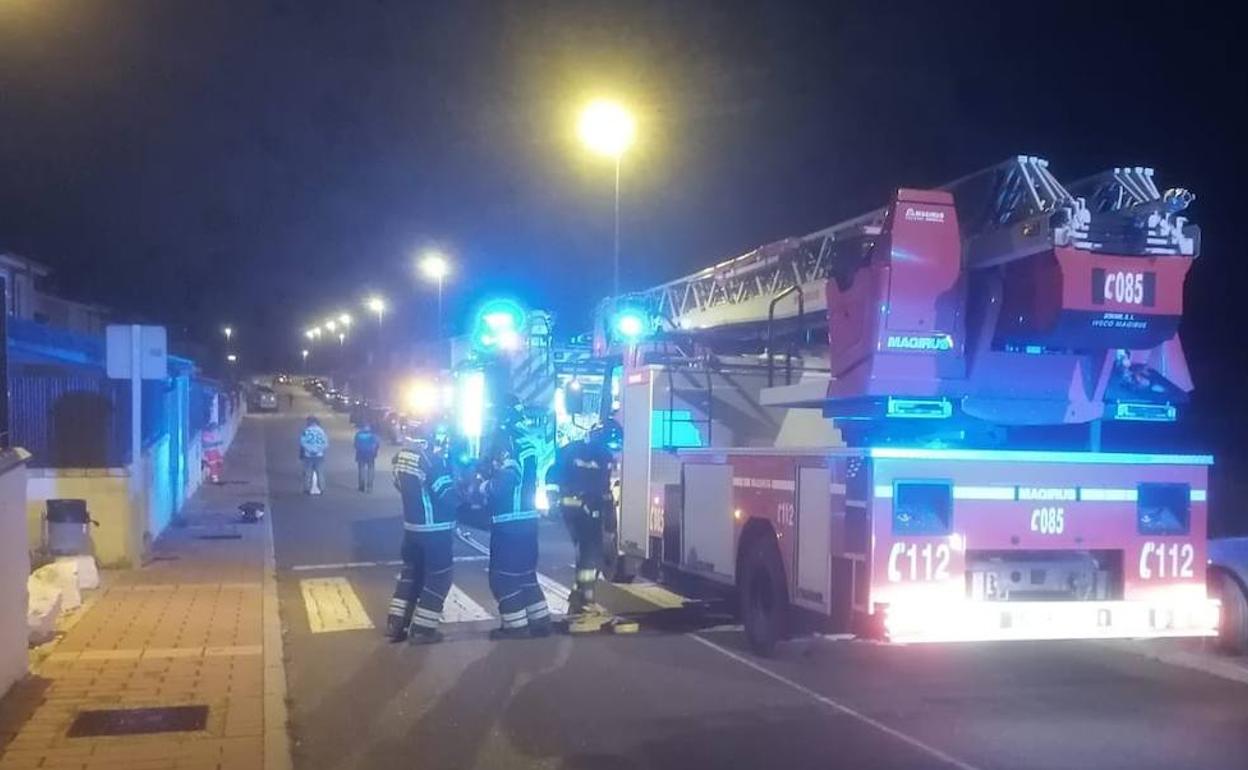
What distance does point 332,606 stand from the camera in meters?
13.2

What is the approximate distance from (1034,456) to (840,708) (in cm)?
201

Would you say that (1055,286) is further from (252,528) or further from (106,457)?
(252,528)

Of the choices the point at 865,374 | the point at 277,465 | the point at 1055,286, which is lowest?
the point at 277,465

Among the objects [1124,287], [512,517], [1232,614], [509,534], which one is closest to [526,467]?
[512,517]

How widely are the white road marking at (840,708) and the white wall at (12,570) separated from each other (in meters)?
5.02

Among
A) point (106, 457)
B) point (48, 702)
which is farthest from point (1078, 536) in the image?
point (106, 457)

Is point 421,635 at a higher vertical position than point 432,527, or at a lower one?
lower

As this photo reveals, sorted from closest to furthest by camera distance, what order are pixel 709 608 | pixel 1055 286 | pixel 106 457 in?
1. pixel 1055 286
2. pixel 709 608
3. pixel 106 457

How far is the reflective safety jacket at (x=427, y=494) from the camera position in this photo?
10562mm

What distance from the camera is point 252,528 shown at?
69.2ft

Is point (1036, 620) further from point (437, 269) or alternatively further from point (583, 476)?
point (437, 269)

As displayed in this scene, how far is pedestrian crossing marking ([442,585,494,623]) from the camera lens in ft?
40.0

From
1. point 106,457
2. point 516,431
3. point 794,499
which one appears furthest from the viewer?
point 106,457

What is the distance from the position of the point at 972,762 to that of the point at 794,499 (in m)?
2.57
